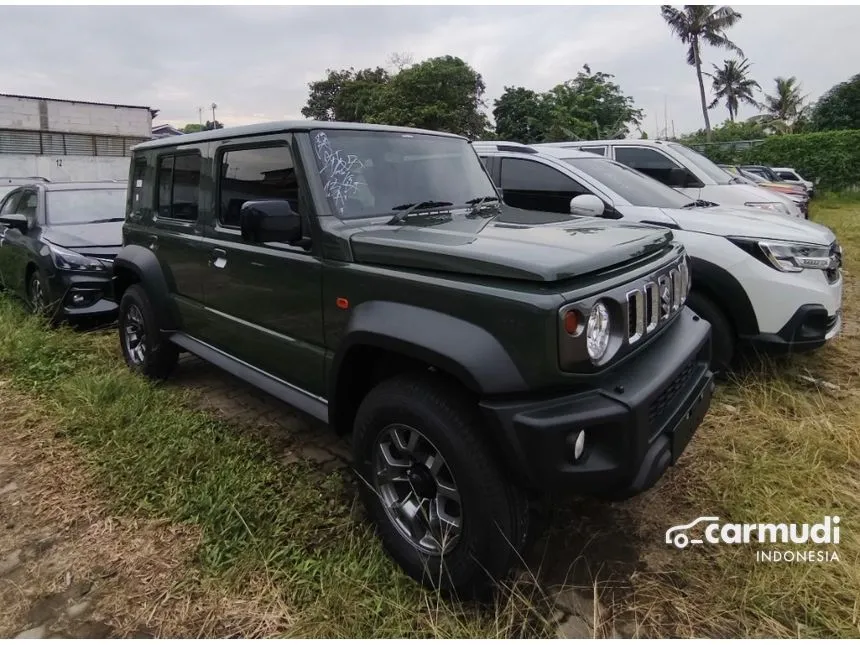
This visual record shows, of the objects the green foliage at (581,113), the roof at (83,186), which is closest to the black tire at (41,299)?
the roof at (83,186)

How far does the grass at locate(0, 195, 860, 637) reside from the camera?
7.08 feet

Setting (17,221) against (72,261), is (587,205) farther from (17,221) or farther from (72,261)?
(17,221)

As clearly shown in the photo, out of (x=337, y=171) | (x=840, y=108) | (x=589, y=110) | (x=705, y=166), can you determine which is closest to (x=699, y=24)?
(x=840, y=108)

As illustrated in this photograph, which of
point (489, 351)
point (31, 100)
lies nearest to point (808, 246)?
point (489, 351)

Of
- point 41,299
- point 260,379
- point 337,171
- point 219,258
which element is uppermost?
point 337,171

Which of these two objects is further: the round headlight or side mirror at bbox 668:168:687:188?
side mirror at bbox 668:168:687:188

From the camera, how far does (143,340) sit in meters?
4.46

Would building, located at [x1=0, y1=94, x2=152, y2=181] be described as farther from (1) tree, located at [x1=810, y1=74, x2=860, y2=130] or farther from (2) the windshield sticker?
(1) tree, located at [x1=810, y1=74, x2=860, y2=130]

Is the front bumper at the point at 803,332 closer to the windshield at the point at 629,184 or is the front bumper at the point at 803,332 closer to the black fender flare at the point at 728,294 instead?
the black fender flare at the point at 728,294

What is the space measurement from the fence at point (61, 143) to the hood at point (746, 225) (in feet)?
82.3

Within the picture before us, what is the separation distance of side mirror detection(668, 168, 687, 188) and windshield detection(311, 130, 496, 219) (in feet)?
15.9

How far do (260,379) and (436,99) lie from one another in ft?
96.9

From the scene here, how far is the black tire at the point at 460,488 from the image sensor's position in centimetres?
204

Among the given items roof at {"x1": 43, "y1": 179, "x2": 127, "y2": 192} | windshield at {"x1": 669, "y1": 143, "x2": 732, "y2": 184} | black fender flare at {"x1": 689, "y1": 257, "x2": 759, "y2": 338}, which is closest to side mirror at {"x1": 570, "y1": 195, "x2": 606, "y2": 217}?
black fender flare at {"x1": 689, "y1": 257, "x2": 759, "y2": 338}
